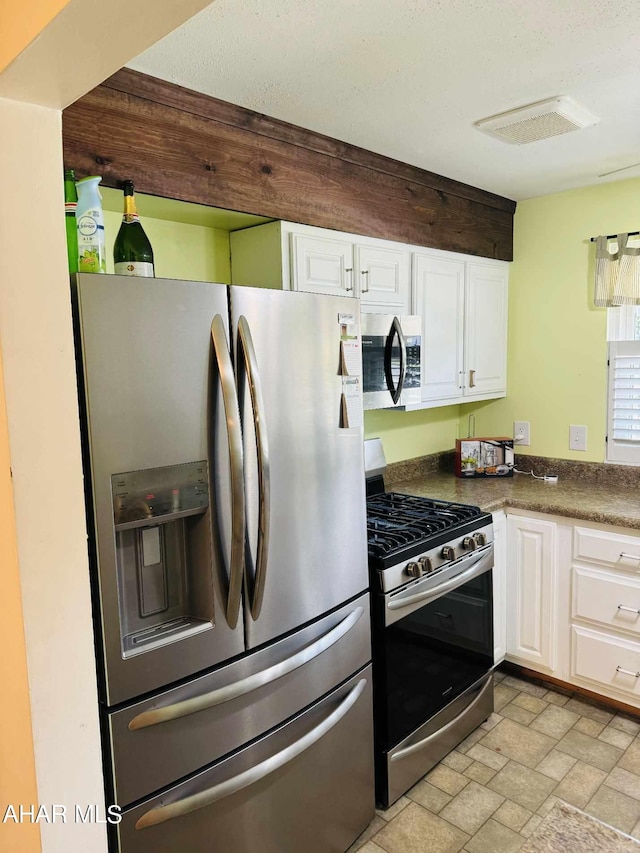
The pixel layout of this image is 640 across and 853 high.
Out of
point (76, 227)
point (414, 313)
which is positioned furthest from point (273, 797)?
point (414, 313)

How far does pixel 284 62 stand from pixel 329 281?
80 centimetres

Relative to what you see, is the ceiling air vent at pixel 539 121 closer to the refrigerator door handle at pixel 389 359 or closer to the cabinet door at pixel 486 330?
the refrigerator door handle at pixel 389 359

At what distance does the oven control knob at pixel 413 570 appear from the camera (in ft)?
6.85

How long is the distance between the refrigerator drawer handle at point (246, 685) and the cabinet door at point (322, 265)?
118 cm

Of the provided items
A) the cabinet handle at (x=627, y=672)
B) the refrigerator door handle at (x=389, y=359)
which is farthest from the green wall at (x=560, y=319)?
the refrigerator door handle at (x=389, y=359)

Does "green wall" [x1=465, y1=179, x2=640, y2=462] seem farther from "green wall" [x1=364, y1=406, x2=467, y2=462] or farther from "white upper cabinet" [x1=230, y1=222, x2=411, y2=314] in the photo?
"white upper cabinet" [x1=230, y1=222, x2=411, y2=314]

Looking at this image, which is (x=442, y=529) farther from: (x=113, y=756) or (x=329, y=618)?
(x=113, y=756)

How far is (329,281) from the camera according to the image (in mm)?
2320

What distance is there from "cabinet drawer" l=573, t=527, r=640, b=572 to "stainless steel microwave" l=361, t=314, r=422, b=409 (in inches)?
38.0

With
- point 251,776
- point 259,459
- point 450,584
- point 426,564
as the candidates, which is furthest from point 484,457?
point 251,776

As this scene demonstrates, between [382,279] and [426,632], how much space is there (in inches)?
56.2

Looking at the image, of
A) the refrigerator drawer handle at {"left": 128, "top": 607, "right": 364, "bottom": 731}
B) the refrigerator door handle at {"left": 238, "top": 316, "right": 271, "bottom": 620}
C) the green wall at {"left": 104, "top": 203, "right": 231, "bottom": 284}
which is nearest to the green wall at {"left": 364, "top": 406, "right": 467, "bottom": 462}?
the green wall at {"left": 104, "top": 203, "right": 231, "bottom": 284}

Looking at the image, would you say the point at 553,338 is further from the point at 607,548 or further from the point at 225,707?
the point at 225,707

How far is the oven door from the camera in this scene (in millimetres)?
2051
